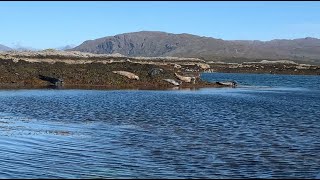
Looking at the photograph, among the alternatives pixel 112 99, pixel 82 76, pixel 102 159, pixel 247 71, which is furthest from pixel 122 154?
pixel 247 71

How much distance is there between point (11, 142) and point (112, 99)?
24.9 m

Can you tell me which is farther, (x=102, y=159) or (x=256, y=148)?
(x=256, y=148)

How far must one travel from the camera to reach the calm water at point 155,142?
16.3 m

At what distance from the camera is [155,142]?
22.1 metres

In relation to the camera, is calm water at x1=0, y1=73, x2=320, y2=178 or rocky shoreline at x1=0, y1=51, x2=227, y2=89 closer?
calm water at x1=0, y1=73, x2=320, y2=178

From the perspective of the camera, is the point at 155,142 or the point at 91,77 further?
the point at 91,77

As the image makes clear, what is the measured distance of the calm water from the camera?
53.6ft

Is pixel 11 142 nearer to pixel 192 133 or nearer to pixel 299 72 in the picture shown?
pixel 192 133

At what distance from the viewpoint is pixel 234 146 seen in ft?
70.1

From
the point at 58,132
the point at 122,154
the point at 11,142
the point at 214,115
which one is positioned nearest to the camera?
the point at 122,154

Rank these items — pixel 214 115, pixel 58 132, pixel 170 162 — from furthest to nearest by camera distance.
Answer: pixel 214 115 → pixel 58 132 → pixel 170 162

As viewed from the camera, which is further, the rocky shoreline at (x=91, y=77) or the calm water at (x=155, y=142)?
the rocky shoreline at (x=91, y=77)

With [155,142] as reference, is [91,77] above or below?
above

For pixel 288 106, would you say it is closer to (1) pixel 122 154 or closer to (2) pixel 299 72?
(1) pixel 122 154
